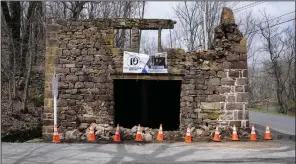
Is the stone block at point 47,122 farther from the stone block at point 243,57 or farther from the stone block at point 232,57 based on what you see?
the stone block at point 243,57

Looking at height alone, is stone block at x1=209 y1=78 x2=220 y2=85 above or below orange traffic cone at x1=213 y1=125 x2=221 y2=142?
above

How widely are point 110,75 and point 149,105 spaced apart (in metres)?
6.10

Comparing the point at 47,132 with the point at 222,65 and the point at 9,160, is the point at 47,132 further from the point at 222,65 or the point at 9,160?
the point at 222,65

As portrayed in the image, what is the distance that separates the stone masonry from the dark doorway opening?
391 cm

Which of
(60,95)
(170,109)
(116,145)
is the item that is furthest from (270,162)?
(170,109)

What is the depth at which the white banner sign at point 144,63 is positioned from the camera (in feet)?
40.7

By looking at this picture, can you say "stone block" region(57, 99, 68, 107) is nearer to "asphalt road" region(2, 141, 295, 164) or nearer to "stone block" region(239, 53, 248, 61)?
"asphalt road" region(2, 141, 295, 164)

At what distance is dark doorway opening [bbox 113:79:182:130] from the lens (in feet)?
55.5

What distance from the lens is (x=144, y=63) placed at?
40.9 ft

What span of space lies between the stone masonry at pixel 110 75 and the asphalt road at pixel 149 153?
2093 millimetres

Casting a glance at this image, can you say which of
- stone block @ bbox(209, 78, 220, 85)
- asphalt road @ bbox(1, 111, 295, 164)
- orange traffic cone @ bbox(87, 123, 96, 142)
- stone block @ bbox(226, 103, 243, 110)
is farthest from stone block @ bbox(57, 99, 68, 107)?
stone block @ bbox(226, 103, 243, 110)

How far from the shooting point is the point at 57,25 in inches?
490

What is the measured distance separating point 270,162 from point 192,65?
5.44 metres

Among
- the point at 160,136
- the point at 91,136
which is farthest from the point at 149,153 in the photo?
the point at 91,136
